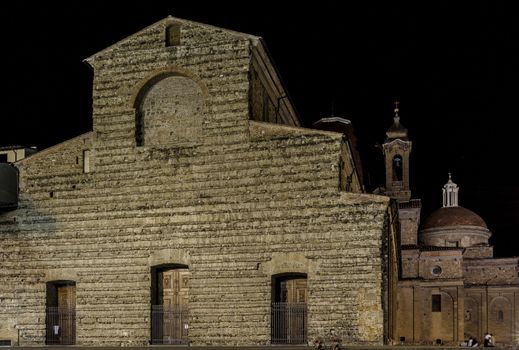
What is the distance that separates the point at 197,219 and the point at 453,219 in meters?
27.4

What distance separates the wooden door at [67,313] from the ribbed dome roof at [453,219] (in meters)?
28.0

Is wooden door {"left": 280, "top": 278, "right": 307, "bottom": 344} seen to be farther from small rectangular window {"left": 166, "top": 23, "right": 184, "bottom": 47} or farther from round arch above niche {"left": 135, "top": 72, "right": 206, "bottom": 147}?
small rectangular window {"left": 166, "top": 23, "right": 184, "bottom": 47}

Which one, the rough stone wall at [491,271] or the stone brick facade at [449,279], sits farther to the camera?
the rough stone wall at [491,271]

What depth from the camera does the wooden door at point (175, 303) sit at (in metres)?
21.3

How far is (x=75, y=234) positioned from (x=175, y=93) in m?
4.99

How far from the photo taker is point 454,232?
45.0 meters

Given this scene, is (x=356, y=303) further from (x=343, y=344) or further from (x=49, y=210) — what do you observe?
(x=49, y=210)

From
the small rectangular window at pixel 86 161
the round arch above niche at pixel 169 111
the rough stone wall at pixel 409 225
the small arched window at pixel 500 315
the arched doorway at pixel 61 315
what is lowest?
the small arched window at pixel 500 315

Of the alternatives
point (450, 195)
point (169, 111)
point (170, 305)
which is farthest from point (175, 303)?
point (450, 195)

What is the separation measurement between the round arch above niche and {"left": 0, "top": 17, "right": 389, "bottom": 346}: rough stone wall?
209 mm

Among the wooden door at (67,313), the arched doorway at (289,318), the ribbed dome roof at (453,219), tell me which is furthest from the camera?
the ribbed dome roof at (453,219)

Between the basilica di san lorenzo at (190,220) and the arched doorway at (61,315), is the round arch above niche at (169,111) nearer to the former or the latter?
the basilica di san lorenzo at (190,220)

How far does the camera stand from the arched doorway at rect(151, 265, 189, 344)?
21344mm

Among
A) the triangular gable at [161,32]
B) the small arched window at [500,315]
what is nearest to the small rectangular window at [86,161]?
the triangular gable at [161,32]
